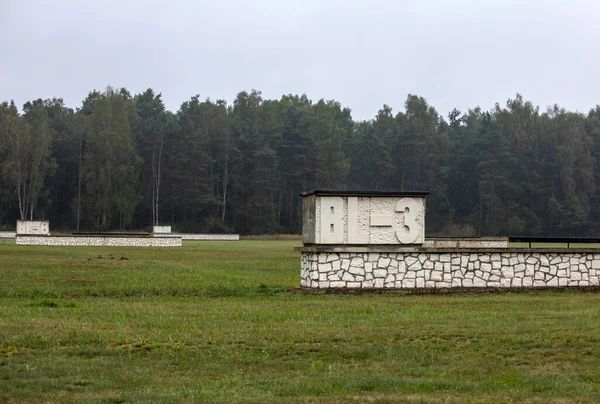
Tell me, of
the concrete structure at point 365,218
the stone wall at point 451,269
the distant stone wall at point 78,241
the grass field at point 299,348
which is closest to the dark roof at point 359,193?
the concrete structure at point 365,218

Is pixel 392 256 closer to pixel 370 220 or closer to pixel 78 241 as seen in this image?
pixel 370 220

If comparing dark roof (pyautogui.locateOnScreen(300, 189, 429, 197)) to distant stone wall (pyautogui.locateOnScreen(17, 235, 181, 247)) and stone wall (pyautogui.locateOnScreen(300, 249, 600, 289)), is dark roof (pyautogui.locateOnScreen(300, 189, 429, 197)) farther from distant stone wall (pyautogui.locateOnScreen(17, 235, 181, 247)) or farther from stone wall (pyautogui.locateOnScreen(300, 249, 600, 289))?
distant stone wall (pyautogui.locateOnScreen(17, 235, 181, 247))

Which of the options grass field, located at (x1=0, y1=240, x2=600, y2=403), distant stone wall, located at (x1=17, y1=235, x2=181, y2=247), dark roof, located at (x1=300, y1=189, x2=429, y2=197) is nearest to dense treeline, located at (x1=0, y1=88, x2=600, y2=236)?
distant stone wall, located at (x1=17, y1=235, x2=181, y2=247)

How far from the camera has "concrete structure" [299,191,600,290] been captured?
18859 millimetres

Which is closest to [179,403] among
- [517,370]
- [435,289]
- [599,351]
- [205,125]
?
[517,370]

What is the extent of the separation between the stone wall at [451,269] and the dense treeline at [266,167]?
79.3 meters

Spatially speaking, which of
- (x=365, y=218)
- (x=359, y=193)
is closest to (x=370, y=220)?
(x=365, y=218)

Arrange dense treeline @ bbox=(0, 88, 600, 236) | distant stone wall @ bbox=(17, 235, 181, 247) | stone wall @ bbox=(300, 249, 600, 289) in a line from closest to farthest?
stone wall @ bbox=(300, 249, 600, 289), distant stone wall @ bbox=(17, 235, 181, 247), dense treeline @ bbox=(0, 88, 600, 236)

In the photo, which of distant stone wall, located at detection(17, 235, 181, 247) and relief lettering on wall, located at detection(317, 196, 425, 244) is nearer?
relief lettering on wall, located at detection(317, 196, 425, 244)

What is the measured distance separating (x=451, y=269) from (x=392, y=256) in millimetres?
1410

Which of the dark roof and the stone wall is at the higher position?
the dark roof

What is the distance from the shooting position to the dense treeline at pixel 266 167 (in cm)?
9762

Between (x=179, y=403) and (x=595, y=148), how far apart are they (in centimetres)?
11494

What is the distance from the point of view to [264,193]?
348 feet
